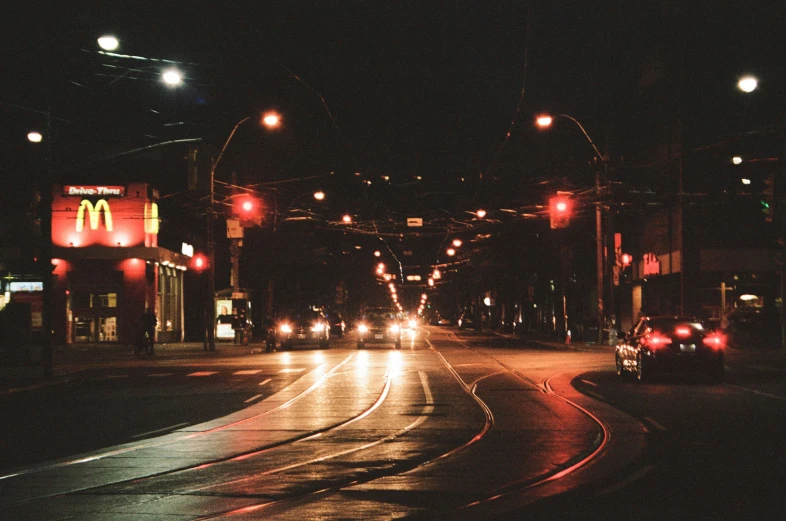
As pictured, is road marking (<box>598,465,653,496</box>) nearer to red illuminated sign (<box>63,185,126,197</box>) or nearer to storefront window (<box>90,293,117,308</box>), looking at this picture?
red illuminated sign (<box>63,185,126,197</box>)

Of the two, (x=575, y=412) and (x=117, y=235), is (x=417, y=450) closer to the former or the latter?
(x=575, y=412)

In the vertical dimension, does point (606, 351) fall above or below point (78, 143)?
below

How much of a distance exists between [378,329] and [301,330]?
3.64 metres

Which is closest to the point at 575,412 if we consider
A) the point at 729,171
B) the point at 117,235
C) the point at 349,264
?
the point at 729,171

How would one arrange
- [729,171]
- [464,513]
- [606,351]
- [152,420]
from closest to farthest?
[464,513], [152,420], [606,351], [729,171]

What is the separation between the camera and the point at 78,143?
5475cm

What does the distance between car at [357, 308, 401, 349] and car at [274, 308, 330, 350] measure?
2.04m

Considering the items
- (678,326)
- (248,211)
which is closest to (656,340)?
(678,326)

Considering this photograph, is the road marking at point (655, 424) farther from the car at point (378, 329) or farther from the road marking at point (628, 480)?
the car at point (378, 329)

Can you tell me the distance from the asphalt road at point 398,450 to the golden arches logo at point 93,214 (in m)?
30.0

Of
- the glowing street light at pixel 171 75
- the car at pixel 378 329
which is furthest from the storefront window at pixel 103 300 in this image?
the glowing street light at pixel 171 75

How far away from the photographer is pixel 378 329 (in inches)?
1727

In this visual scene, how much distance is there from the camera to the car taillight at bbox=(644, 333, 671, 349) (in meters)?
22.6

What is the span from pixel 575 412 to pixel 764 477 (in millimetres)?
6695
